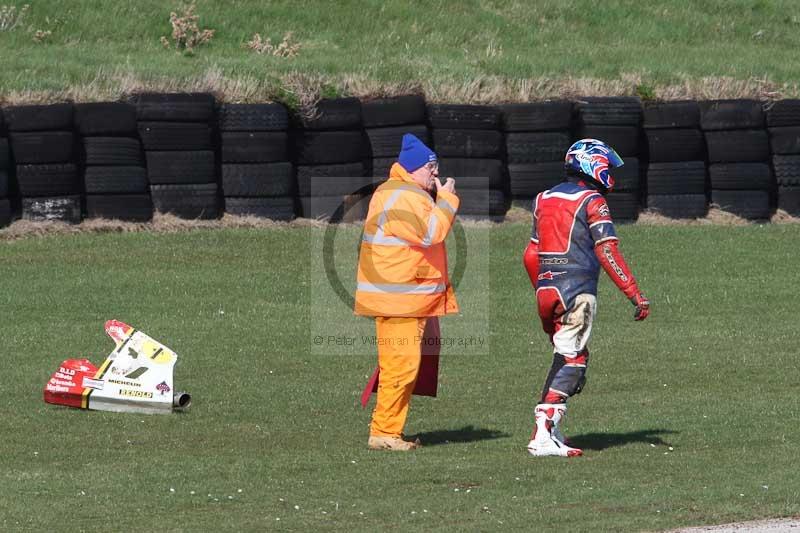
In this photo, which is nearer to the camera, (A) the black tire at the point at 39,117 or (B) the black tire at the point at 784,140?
(A) the black tire at the point at 39,117

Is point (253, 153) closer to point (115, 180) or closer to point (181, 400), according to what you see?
point (115, 180)

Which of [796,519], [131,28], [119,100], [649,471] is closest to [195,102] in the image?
[119,100]

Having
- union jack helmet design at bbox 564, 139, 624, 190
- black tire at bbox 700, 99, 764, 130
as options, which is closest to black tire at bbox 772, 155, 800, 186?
black tire at bbox 700, 99, 764, 130

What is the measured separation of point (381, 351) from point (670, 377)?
3.86 meters

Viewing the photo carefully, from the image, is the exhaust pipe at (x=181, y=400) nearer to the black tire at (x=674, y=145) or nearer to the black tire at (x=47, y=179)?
the black tire at (x=47, y=179)

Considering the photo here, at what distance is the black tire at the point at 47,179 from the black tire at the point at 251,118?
2.09 metres

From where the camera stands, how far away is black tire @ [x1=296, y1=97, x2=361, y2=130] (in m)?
18.9

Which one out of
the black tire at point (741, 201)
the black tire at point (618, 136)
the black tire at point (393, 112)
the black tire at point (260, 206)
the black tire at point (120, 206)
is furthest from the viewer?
the black tire at point (741, 201)

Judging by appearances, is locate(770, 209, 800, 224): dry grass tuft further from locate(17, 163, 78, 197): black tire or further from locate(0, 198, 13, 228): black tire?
locate(0, 198, 13, 228): black tire

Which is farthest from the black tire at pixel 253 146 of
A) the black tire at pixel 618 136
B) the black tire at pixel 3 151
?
the black tire at pixel 618 136

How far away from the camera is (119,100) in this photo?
18.9 m

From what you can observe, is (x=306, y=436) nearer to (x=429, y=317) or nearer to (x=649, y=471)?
(x=429, y=317)

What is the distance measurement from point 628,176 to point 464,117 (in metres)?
2.50

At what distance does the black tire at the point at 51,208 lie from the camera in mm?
18000
